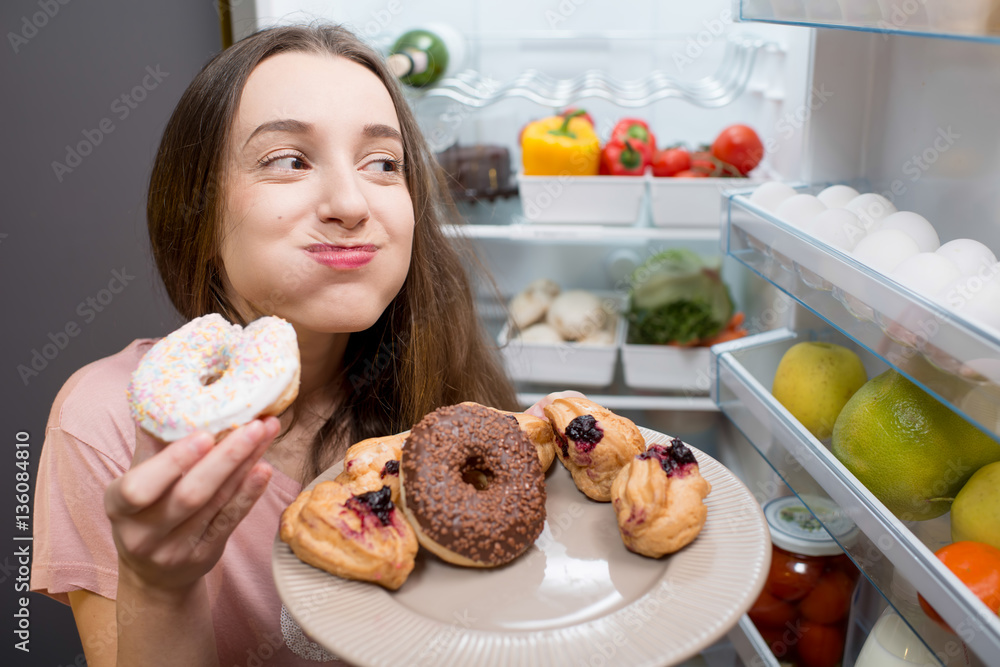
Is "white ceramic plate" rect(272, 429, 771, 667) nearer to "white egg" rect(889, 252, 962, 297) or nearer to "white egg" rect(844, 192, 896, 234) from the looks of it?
"white egg" rect(889, 252, 962, 297)

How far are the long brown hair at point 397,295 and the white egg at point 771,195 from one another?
0.56 metres

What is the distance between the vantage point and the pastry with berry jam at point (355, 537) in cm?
71

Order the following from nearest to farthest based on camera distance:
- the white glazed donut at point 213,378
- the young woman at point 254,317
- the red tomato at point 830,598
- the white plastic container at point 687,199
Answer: the white glazed donut at point 213,378 → the young woman at point 254,317 → the red tomato at point 830,598 → the white plastic container at point 687,199

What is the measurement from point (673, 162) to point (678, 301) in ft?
1.26

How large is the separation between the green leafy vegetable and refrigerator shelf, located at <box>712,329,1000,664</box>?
648mm

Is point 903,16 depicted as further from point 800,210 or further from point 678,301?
point 678,301

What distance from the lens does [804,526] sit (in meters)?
1.25

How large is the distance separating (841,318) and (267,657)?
995 mm

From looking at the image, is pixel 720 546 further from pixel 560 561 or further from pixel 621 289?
pixel 621 289

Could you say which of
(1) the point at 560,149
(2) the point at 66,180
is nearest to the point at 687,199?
(1) the point at 560,149

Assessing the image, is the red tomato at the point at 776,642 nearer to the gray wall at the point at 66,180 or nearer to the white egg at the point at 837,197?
the white egg at the point at 837,197

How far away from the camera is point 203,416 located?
729 mm

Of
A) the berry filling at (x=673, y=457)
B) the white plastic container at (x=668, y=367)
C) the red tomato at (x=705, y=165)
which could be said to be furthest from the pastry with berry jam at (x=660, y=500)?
the red tomato at (x=705, y=165)

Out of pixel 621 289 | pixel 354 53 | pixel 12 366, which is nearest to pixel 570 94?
pixel 621 289
